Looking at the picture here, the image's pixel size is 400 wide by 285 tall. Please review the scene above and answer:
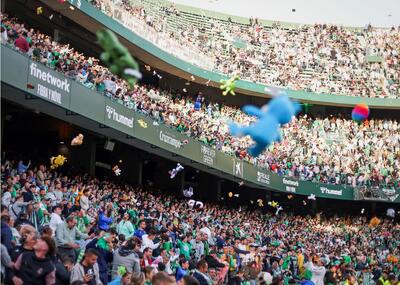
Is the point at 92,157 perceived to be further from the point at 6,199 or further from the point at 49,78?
the point at 6,199

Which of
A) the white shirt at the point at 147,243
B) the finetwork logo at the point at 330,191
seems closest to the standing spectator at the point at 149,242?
the white shirt at the point at 147,243

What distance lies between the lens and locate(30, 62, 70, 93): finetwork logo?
16.4 metres

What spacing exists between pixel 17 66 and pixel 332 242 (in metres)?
21.1

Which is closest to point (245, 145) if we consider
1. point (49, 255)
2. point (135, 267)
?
point (135, 267)

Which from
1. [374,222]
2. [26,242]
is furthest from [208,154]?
[26,242]

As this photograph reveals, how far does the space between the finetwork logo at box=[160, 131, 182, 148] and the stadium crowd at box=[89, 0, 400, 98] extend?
12.7m

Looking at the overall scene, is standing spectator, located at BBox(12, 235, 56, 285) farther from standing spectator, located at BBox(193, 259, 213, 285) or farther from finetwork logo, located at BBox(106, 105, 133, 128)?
finetwork logo, located at BBox(106, 105, 133, 128)

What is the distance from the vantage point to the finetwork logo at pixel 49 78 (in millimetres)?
16375

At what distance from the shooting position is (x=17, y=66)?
1556 centimetres

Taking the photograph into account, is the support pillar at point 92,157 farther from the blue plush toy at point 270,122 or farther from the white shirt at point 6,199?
A: the blue plush toy at point 270,122

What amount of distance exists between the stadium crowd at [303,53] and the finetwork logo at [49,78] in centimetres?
1955

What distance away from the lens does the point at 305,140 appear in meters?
40.2

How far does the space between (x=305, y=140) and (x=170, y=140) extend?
1650cm

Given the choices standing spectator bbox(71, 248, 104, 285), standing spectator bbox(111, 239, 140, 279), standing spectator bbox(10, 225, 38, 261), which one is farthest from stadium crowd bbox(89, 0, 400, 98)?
standing spectator bbox(10, 225, 38, 261)
